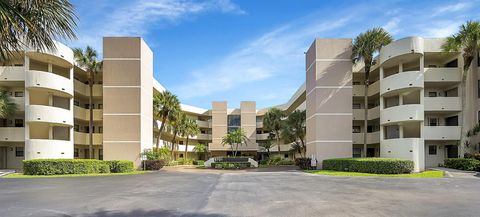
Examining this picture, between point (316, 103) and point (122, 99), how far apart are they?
2141 cm

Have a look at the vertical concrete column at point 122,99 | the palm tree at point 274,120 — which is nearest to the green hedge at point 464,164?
the vertical concrete column at point 122,99

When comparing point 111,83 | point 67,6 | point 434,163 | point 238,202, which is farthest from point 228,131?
point 67,6

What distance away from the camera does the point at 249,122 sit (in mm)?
77062

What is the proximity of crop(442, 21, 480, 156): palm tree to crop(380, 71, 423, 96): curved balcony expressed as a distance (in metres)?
3.55

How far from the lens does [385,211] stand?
1167 cm

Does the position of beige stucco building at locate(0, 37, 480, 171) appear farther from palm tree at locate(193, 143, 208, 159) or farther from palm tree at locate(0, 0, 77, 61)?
palm tree at locate(0, 0, 77, 61)

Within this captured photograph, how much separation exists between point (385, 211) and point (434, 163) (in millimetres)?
30353

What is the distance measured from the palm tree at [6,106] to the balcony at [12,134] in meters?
1.49

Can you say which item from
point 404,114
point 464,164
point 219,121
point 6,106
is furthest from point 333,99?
point 219,121

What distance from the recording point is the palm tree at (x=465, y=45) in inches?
1257

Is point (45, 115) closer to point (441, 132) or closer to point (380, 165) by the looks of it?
point (380, 165)

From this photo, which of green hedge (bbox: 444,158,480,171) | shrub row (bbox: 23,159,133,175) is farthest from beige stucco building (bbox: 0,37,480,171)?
shrub row (bbox: 23,159,133,175)

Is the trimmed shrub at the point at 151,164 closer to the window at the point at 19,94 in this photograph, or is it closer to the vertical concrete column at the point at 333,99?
the window at the point at 19,94

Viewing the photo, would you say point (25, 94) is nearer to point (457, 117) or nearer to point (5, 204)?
point (5, 204)
